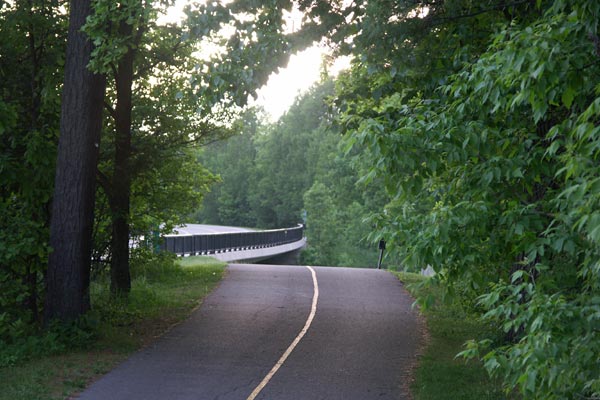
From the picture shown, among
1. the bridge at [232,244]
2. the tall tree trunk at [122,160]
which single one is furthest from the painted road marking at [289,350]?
the bridge at [232,244]

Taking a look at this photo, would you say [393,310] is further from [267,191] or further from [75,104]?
[267,191]

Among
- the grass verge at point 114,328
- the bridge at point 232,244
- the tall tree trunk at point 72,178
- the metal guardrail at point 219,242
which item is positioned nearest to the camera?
the grass verge at point 114,328

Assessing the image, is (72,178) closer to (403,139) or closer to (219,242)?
(403,139)

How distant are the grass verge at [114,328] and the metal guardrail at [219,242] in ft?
14.4

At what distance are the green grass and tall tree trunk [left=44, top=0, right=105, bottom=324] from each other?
6127 millimetres

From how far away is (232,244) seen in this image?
4588 cm

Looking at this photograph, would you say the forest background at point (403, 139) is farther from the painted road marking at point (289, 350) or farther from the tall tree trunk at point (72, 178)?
the painted road marking at point (289, 350)

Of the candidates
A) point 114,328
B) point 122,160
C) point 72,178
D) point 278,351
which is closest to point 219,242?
point 122,160

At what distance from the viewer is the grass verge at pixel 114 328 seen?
10688 mm

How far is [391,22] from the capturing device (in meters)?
11.4

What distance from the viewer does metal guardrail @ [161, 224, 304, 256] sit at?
3704cm

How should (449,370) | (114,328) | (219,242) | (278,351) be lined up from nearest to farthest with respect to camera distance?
(449,370) < (278,351) < (114,328) < (219,242)

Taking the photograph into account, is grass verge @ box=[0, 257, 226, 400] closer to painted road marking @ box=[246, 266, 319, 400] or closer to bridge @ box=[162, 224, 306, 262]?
painted road marking @ box=[246, 266, 319, 400]

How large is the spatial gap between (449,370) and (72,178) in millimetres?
7409
